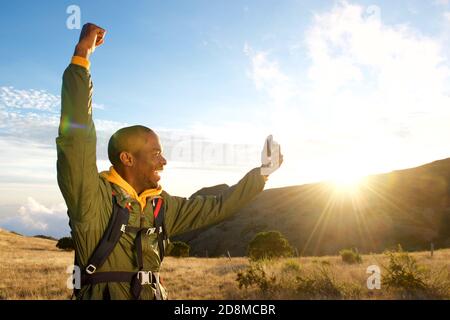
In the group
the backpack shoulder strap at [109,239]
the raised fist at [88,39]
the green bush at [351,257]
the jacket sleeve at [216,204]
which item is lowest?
the green bush at [351,257]

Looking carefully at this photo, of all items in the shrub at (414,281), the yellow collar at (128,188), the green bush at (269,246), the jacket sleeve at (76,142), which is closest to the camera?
the jacket sleeve at (76,142)

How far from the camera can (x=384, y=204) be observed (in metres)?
71.5

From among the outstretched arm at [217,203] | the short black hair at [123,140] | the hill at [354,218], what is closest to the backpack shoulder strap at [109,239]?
the short black hair at [123,140]

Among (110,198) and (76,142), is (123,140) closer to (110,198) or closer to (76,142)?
(110,198)

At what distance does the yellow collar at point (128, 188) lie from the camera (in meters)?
2.42

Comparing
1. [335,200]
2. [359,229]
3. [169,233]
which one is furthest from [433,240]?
[169,233]

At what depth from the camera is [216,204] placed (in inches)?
118

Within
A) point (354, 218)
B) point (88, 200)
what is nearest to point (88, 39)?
point (88, 200)

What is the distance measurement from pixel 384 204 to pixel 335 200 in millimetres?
8859

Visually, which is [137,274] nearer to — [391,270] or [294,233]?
[391,270]

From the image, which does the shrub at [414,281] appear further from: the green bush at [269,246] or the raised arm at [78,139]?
the green bush at [269,246]

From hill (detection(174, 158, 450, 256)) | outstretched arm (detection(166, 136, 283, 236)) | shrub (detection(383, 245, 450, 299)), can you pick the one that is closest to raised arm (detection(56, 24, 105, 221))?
outstretched arm (detection(166, 136, 283, 236))

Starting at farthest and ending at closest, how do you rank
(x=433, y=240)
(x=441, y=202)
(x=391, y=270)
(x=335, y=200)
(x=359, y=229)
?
(x=335, y=200) < (x=441, y=202) < (x=359, y=229) < (x=433, y=240) < (x=391, y=270)

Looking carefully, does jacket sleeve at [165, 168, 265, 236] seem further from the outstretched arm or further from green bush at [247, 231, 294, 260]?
green bush at [247, 231, 294, 260]
